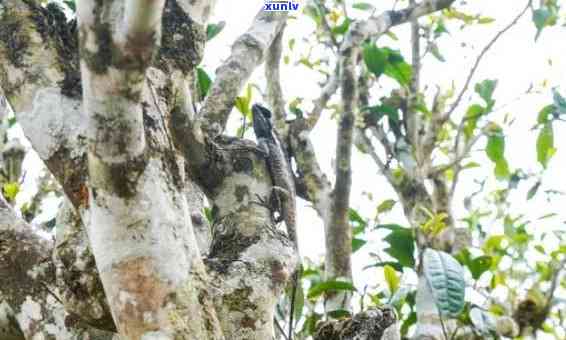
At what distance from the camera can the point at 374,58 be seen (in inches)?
119

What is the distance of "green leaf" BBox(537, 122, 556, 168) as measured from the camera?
280cm

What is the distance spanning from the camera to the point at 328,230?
216 cm

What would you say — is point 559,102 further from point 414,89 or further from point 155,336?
point 155,336

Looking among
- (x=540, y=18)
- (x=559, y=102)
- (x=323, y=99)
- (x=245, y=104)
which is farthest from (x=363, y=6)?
(x=245, y=104)

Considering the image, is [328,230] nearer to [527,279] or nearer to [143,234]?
[527,279]

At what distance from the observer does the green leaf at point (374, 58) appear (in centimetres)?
301

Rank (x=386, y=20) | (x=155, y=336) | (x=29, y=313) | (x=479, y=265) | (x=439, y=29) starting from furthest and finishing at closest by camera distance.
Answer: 1. (x=439, y=29)
2. (x=386, y=20)
3. (x=479, y=265)
4. (x=29, y=313)
5. (x=155, y=336)

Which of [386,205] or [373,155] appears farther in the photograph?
[373,155]

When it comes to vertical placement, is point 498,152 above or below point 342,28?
below

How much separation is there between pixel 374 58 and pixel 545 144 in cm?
79

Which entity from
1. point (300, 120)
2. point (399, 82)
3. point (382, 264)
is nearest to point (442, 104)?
point (399, 82)

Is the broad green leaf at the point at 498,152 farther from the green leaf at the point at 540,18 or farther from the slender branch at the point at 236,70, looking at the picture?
the slender branch at the point at 236,70

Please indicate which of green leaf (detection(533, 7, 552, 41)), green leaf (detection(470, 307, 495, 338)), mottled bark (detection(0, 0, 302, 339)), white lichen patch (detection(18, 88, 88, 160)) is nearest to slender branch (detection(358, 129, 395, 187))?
green leaf (detection(533, 7, 552, 41))

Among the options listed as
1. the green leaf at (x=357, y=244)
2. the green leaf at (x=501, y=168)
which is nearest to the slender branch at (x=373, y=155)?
the green leaf at (x=357, y=244)
